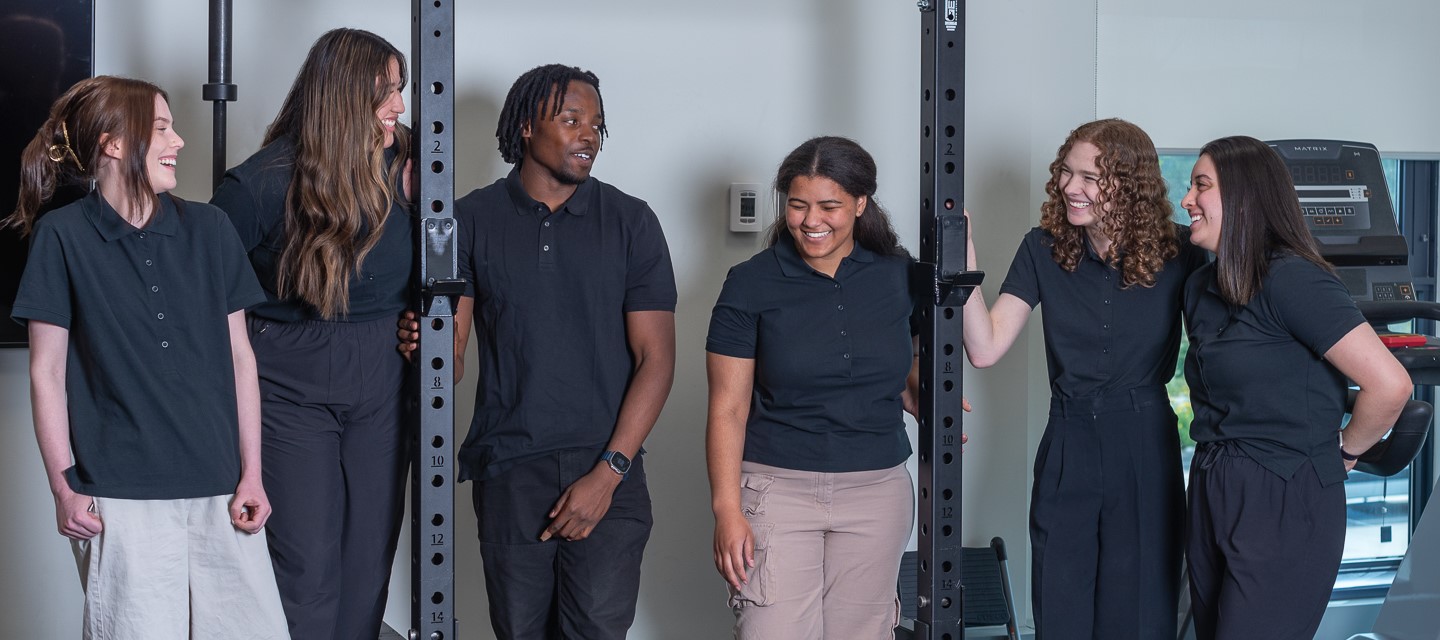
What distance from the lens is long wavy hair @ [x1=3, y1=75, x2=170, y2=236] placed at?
190cm

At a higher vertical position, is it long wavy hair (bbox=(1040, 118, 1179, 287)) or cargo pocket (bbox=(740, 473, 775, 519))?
long wavy hair (bbox=(1040, 118, 1179, 287))

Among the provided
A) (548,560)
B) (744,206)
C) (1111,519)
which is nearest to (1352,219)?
(1111,519)

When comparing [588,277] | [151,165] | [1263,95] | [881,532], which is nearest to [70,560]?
[151,165]

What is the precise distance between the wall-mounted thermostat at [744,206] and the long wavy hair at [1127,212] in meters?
0.94

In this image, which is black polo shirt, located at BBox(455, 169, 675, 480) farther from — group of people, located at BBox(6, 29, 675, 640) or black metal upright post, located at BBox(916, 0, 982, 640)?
black metal upright post, located at BBox(916, 0, 982, 640)

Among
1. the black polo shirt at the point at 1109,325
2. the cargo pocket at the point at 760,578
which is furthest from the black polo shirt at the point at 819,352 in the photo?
the black polo shirt at the point at 1109,325

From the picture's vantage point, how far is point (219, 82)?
8.75 ft

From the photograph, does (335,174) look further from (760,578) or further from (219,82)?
(760,578)

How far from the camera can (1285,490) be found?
2.13m

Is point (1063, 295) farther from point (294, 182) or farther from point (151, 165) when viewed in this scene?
point (151, 165)

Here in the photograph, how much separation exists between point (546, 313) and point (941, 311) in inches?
28.6

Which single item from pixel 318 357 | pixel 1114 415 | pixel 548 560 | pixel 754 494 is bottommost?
pixel 548 560

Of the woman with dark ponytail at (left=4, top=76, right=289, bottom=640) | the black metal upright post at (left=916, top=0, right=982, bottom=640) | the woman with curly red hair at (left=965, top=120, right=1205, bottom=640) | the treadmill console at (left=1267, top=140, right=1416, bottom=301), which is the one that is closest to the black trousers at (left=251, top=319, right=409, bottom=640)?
the woman with dark ponytail at (left=4, top=76, right=289, bottom=640)

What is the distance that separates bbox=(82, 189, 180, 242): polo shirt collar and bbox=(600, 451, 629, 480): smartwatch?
84cm
